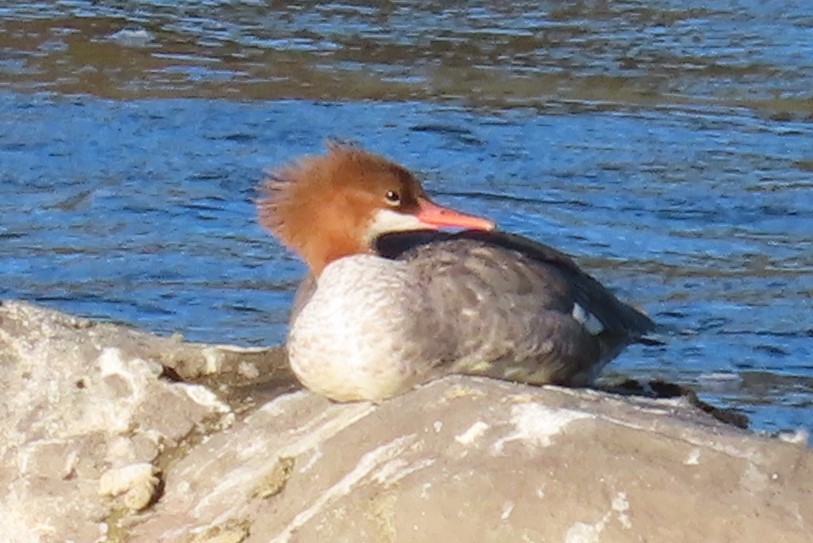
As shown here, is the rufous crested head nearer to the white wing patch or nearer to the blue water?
the white wing patch

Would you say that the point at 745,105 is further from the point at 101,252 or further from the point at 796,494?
the point at 796,494

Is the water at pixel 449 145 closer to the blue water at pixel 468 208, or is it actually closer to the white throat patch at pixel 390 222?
the blue water at pixel 468 208

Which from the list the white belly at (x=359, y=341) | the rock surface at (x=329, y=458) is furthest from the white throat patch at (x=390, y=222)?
the rock surface at (x=329, y=458)

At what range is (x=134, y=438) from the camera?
5574mm

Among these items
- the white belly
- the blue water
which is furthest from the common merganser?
the blue water

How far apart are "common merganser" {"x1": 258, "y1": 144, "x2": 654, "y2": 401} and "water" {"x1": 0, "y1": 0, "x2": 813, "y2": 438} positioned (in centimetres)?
150

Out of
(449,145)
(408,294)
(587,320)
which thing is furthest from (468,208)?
(408,294)

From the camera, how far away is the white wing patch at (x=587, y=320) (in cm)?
634

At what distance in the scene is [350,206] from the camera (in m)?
6.16

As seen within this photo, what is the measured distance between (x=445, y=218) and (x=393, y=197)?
7.1 inches

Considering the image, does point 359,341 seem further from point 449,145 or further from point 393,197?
point 449,145

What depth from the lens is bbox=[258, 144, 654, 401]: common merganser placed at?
5.61 meters

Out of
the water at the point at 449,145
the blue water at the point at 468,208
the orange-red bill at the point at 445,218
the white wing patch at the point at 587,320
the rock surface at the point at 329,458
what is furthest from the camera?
the water at the point at 449,145

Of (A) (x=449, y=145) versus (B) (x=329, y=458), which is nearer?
(B) (x=329, y=458)
